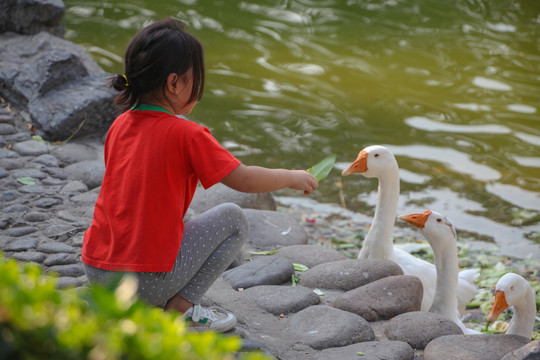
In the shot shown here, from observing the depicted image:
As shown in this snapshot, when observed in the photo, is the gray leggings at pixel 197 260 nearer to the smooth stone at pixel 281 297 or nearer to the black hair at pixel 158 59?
the smooth stone at pixel 281 297

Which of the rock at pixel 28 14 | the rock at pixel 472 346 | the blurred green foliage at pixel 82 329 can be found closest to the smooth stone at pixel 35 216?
the rock at pixel 472 346

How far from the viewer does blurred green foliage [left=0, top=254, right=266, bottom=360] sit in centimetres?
103

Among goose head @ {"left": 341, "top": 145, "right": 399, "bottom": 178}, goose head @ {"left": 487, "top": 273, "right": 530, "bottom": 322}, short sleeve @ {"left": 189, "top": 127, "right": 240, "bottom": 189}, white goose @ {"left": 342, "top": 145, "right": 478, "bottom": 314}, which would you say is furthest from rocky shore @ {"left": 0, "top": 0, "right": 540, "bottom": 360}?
short sleeve @ {"left": 189, "top": 127, "right": 240, "bottom": 189}

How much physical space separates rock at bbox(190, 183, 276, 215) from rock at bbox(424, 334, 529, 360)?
7.08 ft

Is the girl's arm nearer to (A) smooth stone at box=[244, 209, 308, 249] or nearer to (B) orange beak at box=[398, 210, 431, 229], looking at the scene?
(B) orange beak at box=[398, 210, 431, 229]

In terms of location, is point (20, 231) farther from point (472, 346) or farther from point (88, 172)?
point (472, 346)

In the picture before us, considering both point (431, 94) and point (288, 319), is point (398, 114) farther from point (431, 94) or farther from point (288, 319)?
point (288, 319)

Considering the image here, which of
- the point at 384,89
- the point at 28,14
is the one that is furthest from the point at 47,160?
the point at 384,89

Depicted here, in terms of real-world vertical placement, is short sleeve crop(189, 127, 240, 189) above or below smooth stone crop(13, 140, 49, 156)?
above

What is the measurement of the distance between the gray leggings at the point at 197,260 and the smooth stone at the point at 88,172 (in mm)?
1892

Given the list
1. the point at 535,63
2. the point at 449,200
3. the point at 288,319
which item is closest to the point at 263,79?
the point at 449,200

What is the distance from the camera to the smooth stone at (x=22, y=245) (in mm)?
3439

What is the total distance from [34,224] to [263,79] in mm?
5748

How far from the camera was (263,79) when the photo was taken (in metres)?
9.10
